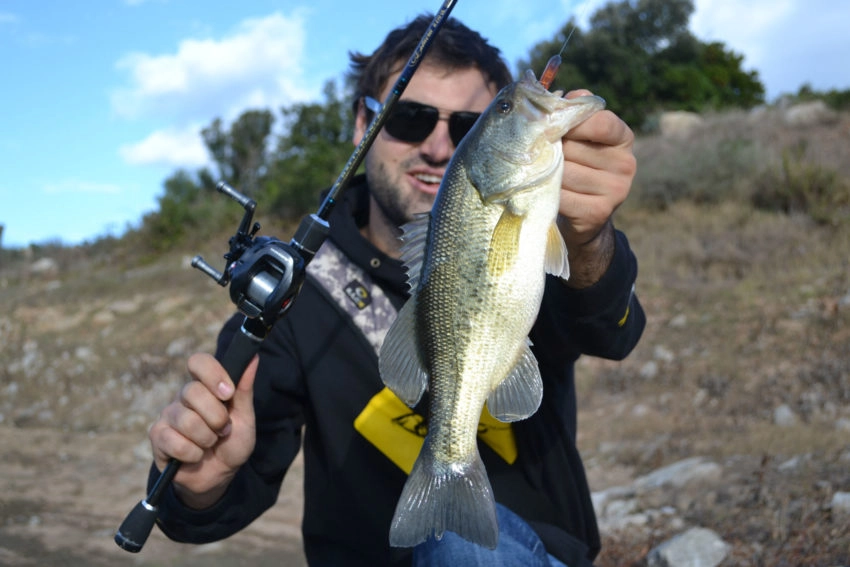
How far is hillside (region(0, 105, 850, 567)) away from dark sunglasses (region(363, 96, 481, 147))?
2.38 m

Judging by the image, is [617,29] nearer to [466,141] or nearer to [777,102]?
[777,102]

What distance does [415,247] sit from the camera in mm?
1837

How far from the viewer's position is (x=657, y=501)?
4.45 meters

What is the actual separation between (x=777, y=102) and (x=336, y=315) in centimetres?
1827

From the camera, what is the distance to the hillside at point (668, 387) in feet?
13.7

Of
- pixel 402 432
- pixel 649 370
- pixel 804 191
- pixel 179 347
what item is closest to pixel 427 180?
pixel 402 432

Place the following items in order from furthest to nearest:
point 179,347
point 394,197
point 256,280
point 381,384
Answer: point 179,347, point 394,197, point 381,384, point 256,280

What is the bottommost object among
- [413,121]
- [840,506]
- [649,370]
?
[649,370]

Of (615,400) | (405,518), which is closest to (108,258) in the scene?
(615,400)

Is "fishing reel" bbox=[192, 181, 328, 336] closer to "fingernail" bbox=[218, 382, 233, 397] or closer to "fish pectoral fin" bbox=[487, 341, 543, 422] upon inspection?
"fingernail" bbox=[218, 382, 233, 397]

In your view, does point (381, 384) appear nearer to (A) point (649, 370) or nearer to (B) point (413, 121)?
(B) point (413, 121)

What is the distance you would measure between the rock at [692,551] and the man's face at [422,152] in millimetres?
2092

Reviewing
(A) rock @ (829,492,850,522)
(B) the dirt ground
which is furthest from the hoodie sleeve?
(B) the dirt ground

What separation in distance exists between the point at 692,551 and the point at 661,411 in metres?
2.96
